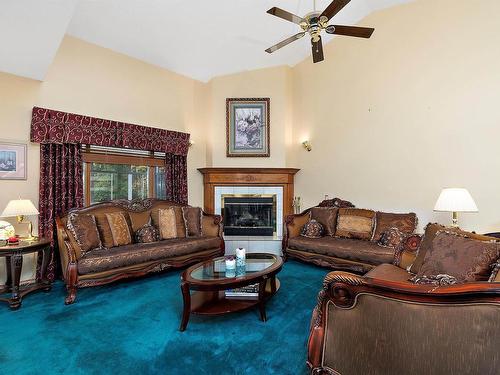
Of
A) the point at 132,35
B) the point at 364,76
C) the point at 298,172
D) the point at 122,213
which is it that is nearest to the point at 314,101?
the point at 364,76

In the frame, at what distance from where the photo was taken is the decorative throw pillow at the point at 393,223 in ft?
13.6

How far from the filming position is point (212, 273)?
2861 mm

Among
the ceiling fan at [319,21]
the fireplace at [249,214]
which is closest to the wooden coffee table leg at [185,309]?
the ceiling fan at [319,21]

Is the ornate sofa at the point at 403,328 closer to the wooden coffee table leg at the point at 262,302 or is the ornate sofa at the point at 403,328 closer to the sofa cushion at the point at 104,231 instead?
the wooden coffee table leg at the point at 262,302

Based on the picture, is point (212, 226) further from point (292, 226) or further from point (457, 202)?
point (457, 202)

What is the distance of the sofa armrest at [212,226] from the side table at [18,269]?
218 cm

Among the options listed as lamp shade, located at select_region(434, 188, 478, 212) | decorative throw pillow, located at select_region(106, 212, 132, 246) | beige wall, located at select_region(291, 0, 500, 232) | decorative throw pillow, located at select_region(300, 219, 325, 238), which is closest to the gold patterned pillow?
decorative throw pillow, located at select_region(106, 212, 132, 246)

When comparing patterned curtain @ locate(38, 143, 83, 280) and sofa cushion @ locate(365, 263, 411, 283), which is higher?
patterned curtain @ locate(38, 143, 83, 280)

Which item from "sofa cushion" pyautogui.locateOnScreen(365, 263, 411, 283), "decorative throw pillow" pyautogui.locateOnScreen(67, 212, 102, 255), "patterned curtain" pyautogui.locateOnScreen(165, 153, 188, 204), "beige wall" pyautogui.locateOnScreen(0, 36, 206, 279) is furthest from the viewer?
"patterned curtain" pyautogui.locateOnScreen(165, 153, 188, 204)

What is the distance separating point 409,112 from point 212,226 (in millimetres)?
3586

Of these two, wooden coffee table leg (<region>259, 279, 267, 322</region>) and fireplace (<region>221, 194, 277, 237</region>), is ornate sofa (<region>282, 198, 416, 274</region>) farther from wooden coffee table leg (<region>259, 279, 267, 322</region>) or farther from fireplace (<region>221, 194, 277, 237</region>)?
wooden coffee table leg (<region>259, 279, 267, 322</region>)

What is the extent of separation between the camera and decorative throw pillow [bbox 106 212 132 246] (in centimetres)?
398

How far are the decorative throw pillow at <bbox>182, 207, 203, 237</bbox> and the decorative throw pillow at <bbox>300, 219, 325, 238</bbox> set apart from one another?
175 centimetres

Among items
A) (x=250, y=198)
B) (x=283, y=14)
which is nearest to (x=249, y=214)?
(x=250, y=198)
